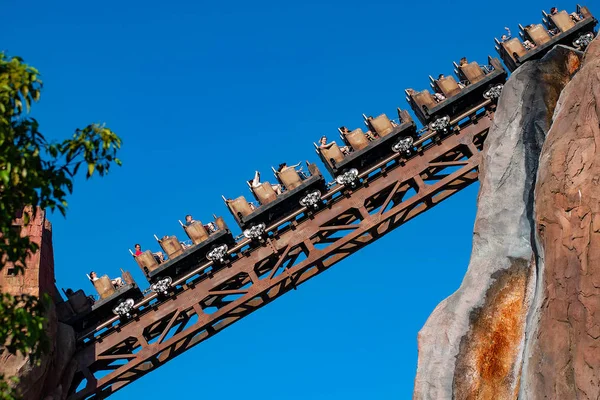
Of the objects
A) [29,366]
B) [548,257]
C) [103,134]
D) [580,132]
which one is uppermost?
[103,134]

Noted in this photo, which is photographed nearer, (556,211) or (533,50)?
(556,211)

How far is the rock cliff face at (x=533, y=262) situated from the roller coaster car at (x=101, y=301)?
39.5 feet

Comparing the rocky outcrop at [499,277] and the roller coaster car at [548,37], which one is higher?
the roller coaster car at [548,37]

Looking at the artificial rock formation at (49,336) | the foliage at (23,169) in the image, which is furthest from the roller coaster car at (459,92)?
the foliage at (23,169)

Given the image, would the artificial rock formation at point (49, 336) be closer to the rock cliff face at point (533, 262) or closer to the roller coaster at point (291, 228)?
the roller coaster at point (291, 228)

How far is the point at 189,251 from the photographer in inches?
1256

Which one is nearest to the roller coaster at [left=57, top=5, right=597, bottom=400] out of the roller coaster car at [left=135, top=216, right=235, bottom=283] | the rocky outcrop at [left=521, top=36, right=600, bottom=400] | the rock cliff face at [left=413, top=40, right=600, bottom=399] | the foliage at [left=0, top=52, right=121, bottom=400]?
the roller coaster car at [left=135, top=216, right=235, bottom=283]

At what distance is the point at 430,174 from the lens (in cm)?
3338

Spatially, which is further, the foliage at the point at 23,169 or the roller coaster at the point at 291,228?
the roller coaster at the point at 291,228

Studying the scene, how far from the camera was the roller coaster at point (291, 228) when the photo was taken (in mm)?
32188

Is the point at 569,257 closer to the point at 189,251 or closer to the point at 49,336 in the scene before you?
the point at 189,251

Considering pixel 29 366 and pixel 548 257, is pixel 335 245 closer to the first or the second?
pixel 29 366

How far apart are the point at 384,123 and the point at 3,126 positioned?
21403mm

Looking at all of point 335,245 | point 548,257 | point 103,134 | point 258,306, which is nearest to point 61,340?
point 258,306
